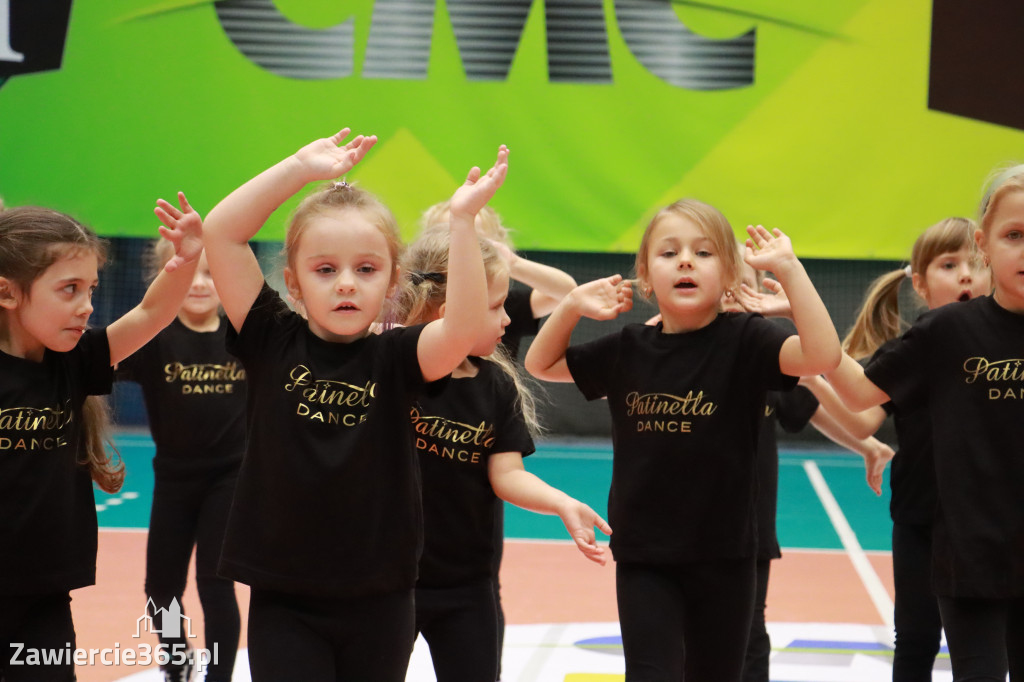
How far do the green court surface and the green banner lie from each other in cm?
187

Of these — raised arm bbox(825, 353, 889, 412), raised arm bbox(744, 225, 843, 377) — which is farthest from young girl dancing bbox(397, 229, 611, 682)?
raised arm bbox(825, 353, 889, 412)

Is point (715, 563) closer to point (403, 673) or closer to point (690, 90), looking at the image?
point (403, 673)

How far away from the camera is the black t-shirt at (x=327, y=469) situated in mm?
2227

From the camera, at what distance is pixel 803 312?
8.17 ft

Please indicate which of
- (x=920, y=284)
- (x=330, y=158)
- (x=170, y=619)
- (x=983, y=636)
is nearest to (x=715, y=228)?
(x=330, y=158)

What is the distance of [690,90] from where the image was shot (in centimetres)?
923

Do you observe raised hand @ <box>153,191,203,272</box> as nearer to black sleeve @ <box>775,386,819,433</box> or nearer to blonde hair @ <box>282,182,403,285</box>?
blonde hair @ <box>282,182,403,285</box>

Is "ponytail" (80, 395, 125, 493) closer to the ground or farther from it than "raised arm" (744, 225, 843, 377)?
closer to the ground

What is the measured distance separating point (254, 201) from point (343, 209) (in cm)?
19

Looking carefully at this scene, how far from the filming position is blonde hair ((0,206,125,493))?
2.48 meters

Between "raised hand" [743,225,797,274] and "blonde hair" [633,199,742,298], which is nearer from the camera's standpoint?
"raised hand" [743,225,797,274]

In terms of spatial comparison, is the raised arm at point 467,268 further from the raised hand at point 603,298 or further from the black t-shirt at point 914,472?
the black t-shirt at point 914,472

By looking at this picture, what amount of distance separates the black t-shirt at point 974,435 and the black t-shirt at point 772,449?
0.62 metres

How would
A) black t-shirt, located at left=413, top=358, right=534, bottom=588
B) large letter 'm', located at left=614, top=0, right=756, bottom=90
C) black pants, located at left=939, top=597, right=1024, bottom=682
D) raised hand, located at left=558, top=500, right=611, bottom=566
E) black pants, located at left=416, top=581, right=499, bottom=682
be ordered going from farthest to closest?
large letter 'm', located at left=614, top=0, right=756, bottom=90 → black t-shirt, located at left=413, top=358, right=534, bottom=588 → black pants, located at left=416, top=581, right=499, bottom=682 → black pants, located at left=939, top=597, right=1024, bottom=682 → raised hand, located at left=558, top=500, right=611, bottom=566
